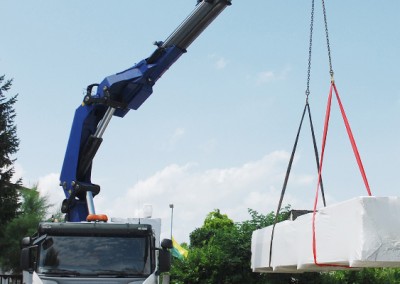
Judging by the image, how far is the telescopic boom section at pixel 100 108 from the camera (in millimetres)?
12234

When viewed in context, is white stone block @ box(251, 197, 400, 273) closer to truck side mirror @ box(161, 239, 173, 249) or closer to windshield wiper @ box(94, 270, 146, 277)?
truck side mirror @ box(161, 239, 173, 249)

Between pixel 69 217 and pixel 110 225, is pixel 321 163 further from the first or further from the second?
pixel 69 217

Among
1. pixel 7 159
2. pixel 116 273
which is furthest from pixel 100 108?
pixel 7 159

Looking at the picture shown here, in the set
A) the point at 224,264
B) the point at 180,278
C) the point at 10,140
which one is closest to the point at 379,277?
the point at 224,264

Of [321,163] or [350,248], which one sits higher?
[321,163]

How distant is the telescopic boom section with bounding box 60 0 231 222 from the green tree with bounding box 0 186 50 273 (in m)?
21.3

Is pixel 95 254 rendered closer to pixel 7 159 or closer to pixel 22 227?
pixel 7 159

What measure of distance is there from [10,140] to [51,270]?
17.8m

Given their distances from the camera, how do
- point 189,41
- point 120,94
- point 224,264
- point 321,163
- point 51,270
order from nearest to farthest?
point 321,163 < point 51,270 < point 189,41 < point 120,94 < point 224,264

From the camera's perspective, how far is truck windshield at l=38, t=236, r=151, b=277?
332 inches

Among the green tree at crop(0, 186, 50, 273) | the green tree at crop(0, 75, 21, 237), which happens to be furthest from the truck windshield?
the green tree at crop(0, 186, 50, 273)

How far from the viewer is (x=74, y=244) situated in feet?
28.5

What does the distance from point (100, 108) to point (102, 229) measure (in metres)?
4.66

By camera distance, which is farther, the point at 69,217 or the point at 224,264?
the point at 224,264
